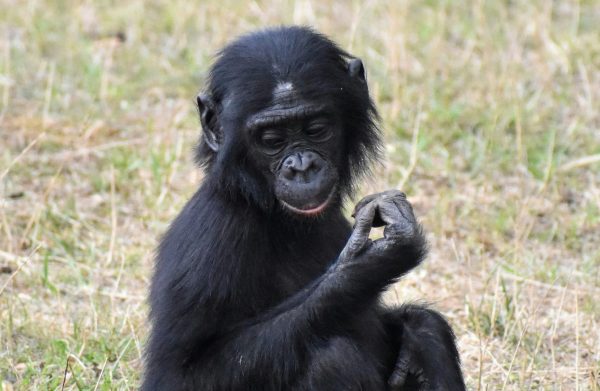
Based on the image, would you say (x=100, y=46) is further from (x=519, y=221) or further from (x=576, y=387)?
(x=576, y=387)

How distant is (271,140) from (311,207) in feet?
1.33

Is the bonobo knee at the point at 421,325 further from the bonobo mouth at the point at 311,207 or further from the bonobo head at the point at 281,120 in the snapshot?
the bonobo mouth at the point at 311,207

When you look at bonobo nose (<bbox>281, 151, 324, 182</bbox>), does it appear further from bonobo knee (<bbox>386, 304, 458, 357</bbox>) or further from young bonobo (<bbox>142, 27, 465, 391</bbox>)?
bonobo knee (<bbox>386, 304, 458, 357</bbox>)

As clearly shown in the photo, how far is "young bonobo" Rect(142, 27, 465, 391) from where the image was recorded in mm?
5859

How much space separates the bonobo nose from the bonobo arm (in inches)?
12.8

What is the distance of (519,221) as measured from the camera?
29.6ft

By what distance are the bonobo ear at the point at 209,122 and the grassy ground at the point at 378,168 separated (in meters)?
1.48

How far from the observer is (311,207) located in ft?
19.6

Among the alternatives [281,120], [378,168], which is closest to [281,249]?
[281,120]

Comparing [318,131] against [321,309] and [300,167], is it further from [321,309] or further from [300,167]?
[321,309]

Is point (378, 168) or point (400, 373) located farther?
point (378, 168)

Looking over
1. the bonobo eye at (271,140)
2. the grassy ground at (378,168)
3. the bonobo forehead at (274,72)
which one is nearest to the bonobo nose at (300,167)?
the bonobo eye at (271,140)

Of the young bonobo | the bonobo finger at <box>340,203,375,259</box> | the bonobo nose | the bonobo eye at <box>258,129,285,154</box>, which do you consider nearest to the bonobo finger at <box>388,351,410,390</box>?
the young bonobo

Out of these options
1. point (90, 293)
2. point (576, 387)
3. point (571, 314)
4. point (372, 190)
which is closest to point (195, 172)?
point (372, 190)
